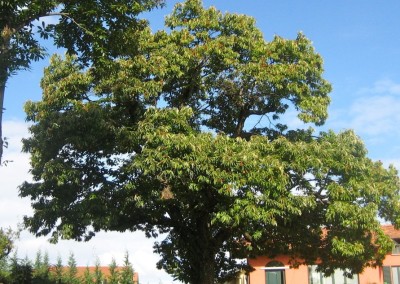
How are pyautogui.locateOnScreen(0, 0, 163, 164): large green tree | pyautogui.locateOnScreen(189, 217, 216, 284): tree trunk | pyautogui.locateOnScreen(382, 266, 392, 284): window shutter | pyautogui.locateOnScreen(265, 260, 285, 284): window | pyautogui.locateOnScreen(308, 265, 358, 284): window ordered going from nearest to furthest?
pyautogui.locateOnScreen(0, 0, 163, 164): large green tree
pyautogui.locateOnScreen(189, 217, 216, 284): tree trunk
pyautogui.locateOnScreen(265, 260, 285, 284): window
pyautogui.locateOnScreen(308, 265, 358, 284): window
pyautogui.locateOnScreen(382, 266, 392, 284): window shutter

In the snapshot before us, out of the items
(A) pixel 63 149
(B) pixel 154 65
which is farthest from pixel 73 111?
(B) pixel 154 65

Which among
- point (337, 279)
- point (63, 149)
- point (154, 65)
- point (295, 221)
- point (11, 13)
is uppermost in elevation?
point (154, 65)

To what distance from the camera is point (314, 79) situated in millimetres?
18953

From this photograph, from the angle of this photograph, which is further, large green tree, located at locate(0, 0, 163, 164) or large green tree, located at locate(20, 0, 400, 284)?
large green tree, located at locate(20, 0, 400, 284)

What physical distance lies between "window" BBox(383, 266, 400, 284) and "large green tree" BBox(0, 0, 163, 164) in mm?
26175

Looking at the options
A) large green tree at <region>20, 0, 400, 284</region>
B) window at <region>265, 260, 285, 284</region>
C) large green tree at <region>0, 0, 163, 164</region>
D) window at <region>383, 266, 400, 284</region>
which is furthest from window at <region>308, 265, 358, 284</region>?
large green tree at <region>0, 0, 163, 164</region>

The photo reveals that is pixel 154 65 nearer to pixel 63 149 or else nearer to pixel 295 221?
pixel 63 149

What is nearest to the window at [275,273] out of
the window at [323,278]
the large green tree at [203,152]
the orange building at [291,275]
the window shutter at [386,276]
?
→ the orange building at [291,275]

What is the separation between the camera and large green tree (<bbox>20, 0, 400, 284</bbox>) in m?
15.6

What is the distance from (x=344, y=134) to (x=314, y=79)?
2173 mm

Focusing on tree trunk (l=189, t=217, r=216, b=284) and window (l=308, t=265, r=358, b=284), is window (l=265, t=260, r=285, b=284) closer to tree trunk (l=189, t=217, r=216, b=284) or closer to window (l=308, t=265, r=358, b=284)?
window (l=308, t=265, r=358, b=284)

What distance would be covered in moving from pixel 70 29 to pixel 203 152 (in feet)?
18.0

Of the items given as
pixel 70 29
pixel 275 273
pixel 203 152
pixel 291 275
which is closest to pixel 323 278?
pixel 291 275

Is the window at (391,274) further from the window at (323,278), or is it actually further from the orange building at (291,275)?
the window at (323,278)
